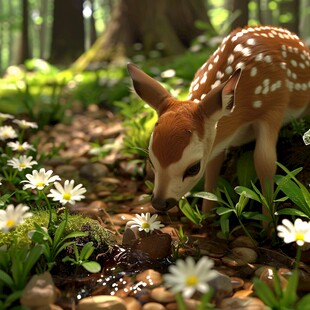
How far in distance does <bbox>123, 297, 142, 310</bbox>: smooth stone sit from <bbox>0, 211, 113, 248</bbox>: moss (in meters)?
0.42

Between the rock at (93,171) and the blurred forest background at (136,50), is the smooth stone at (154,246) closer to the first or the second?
the rock at (93,171)

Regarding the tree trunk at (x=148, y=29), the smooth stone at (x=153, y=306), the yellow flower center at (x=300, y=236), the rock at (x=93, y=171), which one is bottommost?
the rock at (x=93, y=171)

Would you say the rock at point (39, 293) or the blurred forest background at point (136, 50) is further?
the blurred forest background at point (136, 50)

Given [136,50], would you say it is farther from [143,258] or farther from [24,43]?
[24,43]

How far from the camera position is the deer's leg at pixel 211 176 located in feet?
9.51

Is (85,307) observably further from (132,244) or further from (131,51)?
(131,51)

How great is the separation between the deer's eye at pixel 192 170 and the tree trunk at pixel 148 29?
5412 mm

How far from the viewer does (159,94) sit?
7.97 feet

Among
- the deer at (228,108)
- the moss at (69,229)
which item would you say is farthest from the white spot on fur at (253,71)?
the moss at (69,229)

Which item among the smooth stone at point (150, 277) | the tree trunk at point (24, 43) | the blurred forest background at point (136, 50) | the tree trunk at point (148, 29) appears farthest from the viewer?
the tree trunk at point (24, 43)

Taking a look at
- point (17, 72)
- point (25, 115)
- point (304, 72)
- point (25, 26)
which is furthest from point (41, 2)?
point (304, 72)

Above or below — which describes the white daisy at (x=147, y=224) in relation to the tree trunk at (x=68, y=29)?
below

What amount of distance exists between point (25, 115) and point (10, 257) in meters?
3.09

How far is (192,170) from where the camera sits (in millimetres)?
2281
